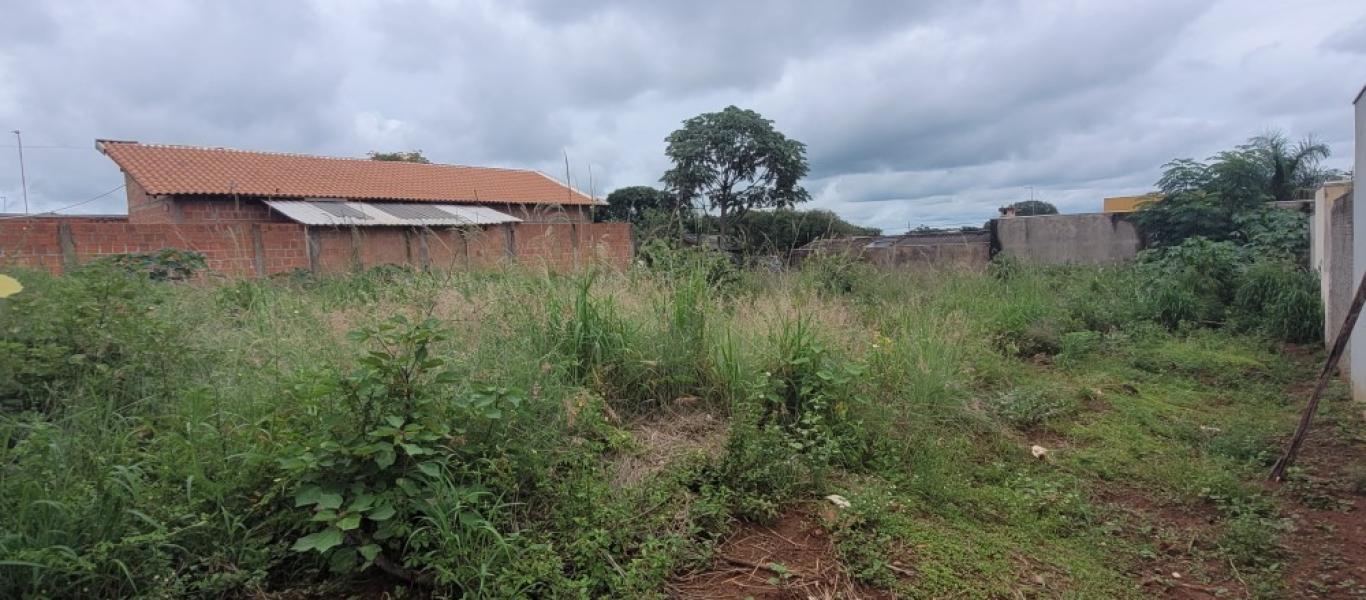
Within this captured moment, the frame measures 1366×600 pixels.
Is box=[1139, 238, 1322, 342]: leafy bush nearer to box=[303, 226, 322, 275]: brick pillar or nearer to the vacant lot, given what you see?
the vacant lot

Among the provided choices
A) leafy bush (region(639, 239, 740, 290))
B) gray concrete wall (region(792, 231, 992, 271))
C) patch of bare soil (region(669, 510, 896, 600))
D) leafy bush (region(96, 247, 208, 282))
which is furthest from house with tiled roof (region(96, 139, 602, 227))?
patch of bare soil (region(669, 510, 896, 600))

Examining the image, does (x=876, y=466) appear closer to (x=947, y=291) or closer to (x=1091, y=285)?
(x=947, y=291)

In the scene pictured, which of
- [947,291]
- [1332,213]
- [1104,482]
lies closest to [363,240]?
[947,291]

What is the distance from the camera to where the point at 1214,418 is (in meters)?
3.98

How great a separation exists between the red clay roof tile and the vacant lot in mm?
9074

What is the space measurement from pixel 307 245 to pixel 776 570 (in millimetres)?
9697

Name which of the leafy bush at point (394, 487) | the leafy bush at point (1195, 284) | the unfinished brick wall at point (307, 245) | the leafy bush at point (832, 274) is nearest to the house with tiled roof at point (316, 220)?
the unfinished brick wall at point (307, 245)

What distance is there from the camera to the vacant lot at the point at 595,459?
5.73 ft

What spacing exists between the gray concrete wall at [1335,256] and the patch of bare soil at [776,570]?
4.60 metres

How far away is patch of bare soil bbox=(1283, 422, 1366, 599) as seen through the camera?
6.92 feet

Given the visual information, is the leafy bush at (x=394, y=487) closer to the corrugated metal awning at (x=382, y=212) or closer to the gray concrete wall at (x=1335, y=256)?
the gray concrete wall at (x=1335, y=256)

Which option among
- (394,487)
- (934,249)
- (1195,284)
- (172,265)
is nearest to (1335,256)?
(1195,284)

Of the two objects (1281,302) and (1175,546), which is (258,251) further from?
(1281,302)

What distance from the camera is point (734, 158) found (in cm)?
1956
